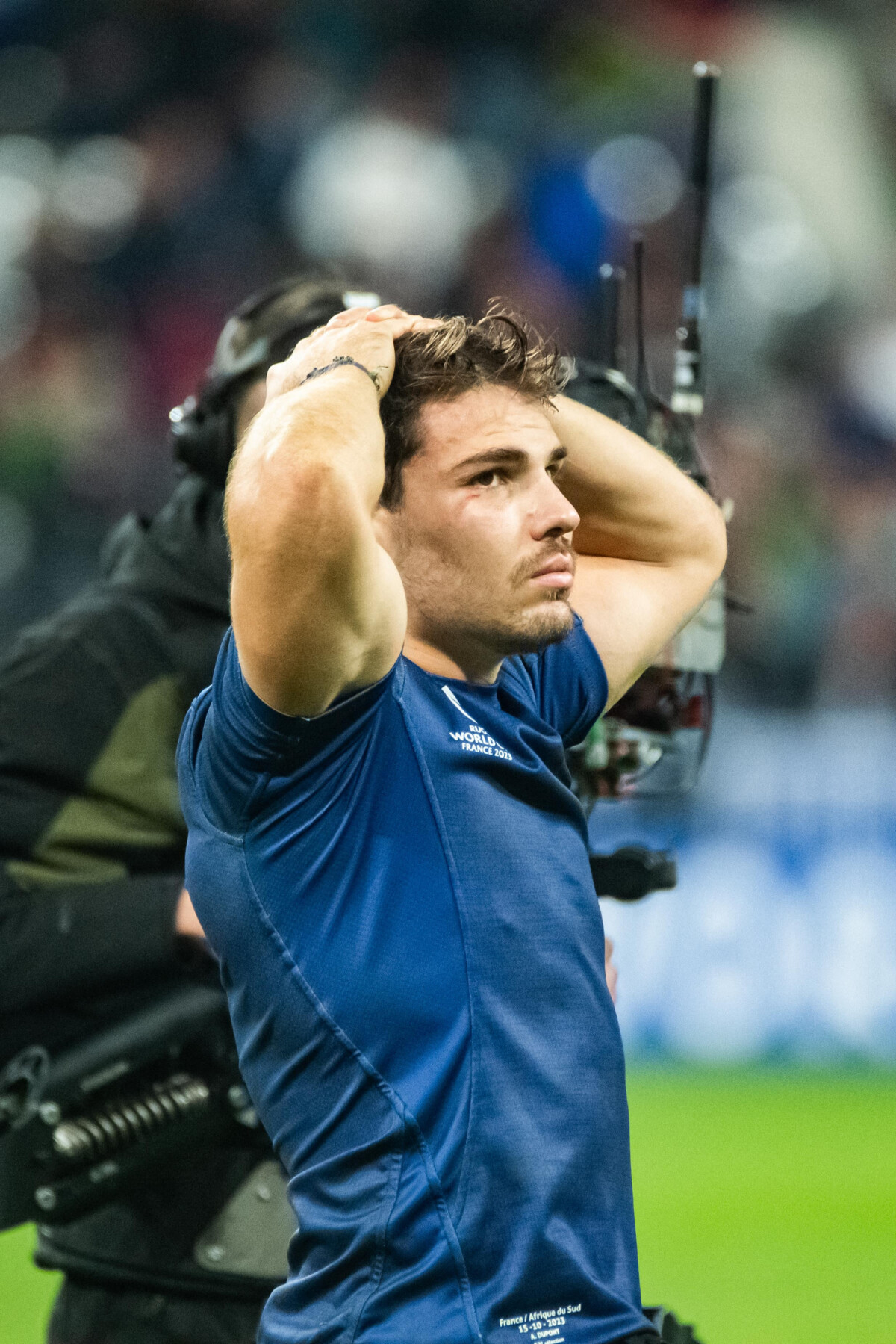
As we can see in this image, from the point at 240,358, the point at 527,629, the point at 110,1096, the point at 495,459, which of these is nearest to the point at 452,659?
the point at 527,629

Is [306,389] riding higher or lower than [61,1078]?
higher

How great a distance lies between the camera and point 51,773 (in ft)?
7.83

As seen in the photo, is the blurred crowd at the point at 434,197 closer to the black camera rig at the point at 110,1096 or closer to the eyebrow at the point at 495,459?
the black camera rig at the point at 110,1096

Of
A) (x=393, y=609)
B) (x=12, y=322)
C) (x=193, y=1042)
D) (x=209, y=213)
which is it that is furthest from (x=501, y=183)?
(x=393, y=609)

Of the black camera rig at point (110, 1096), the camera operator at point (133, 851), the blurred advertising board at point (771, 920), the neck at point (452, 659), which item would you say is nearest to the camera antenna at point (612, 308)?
the camera operator at point (133, 851)

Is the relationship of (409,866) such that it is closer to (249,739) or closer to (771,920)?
(249,739)

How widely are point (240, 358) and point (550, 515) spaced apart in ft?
3.84

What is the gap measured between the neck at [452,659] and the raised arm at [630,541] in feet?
0.88

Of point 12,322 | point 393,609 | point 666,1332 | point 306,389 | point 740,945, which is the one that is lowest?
point 740,945

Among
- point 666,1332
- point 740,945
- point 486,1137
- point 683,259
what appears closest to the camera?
point 486,1137

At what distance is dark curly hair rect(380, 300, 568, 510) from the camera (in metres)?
1.62

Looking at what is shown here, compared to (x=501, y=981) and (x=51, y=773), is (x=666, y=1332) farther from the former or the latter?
(x=51, y=773)

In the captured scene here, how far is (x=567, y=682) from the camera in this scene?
1792 mm

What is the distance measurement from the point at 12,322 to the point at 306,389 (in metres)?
6.35
